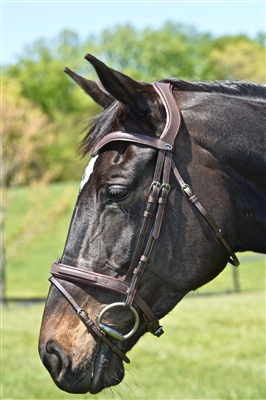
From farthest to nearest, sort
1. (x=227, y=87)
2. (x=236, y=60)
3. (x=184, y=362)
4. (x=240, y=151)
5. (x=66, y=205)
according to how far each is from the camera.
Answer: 1. (x=236, y=60)
2. (x=66, y=205)
3. (x=184, y=362)
4. (x=227, y=87)
5. (x=240, y=151)

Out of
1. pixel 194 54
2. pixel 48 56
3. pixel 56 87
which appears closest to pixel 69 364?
pixel 56 87

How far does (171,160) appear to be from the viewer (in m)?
2.67

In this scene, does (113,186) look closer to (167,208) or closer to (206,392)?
(167,208)

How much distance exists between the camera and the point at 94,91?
10.5 ft

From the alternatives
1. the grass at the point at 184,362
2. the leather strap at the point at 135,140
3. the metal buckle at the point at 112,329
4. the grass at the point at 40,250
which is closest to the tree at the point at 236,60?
the grass at the point at 40,250

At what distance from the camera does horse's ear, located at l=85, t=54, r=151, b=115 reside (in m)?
2.50

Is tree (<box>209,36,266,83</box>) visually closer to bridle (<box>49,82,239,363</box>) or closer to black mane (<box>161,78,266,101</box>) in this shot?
black mane (<box>161,78,266,101</box>)

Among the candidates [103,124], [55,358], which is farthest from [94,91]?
[55,358]

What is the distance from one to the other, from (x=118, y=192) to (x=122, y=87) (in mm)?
534

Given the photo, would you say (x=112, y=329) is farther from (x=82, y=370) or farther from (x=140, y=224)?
(x=140, y=224)

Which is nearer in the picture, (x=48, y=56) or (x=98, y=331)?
(x=98, y=331)

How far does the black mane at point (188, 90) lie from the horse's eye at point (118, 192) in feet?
1.13

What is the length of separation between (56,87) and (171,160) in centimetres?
5346

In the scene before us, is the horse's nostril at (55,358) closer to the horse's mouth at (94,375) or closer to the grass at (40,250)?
the horse's mouth at (94,375)
